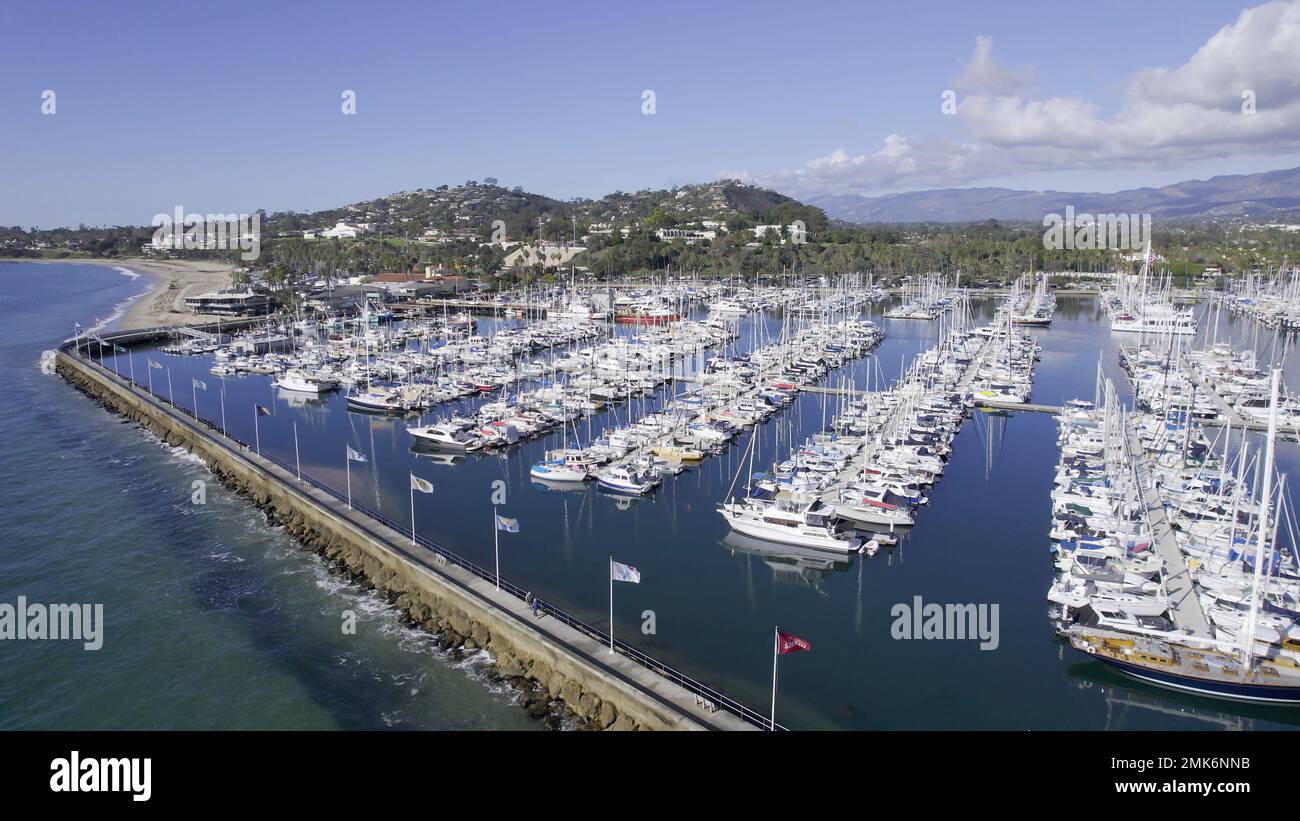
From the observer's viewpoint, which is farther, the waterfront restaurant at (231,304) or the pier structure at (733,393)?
the waterfront restaurant at (231,304)

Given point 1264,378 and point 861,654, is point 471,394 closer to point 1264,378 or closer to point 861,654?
point 861,654

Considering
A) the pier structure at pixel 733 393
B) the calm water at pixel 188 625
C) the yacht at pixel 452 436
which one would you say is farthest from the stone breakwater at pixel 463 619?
the pier structure at pixel 733 393

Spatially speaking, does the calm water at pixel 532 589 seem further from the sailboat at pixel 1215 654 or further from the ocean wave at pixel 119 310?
the ocean wave at pixel 119 310

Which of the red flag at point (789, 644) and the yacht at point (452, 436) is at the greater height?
the yacht at point (452, 436)

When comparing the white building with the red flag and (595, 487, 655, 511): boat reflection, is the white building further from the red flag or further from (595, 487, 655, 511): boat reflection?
the red flag

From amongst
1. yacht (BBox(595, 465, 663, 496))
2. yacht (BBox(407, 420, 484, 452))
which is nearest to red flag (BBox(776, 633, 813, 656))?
yacht (BBox(595, 465, 663, 496))

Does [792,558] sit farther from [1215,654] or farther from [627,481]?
[1215,654]
